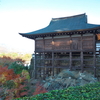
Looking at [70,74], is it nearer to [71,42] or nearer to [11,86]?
[71,42]

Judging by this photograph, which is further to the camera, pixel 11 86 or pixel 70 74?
pixel 70 74

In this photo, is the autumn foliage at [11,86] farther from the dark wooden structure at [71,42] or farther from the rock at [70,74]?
the rock at [70,74]

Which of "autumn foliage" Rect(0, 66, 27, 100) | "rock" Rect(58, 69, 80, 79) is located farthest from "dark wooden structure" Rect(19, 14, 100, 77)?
"autumn foliage" Rect(0, 66, 27, 100)

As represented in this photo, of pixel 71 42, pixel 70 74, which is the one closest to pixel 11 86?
pixel 70 74

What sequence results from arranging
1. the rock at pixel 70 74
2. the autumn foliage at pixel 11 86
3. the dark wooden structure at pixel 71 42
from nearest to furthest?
the autumn foliage at pixel 11 86
the dark wooden structure at pixel 71 42
the rock at pixel 70 74

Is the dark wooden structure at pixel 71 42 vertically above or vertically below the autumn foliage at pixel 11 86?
above

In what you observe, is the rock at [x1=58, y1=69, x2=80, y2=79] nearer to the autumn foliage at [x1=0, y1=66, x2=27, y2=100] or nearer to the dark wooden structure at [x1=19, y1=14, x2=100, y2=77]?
the dark wooden structure at [x1=19, y1=14, x2=100, y2=77]

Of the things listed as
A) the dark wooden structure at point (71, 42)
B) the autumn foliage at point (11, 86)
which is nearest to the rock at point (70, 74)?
the dark wooden structure at point (71, 42)

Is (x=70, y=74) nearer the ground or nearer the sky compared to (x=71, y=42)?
nearer the ground

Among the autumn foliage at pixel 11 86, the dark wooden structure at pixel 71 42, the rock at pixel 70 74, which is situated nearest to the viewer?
the autumn foliage at pixel 11 86

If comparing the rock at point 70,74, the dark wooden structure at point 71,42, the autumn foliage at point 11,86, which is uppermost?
the dark wooden structure at point 71,42

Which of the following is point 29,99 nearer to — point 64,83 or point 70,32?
point 64,83

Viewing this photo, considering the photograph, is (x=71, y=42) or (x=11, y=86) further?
(x=71, y=42)

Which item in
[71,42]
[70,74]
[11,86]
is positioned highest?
[71,42]
